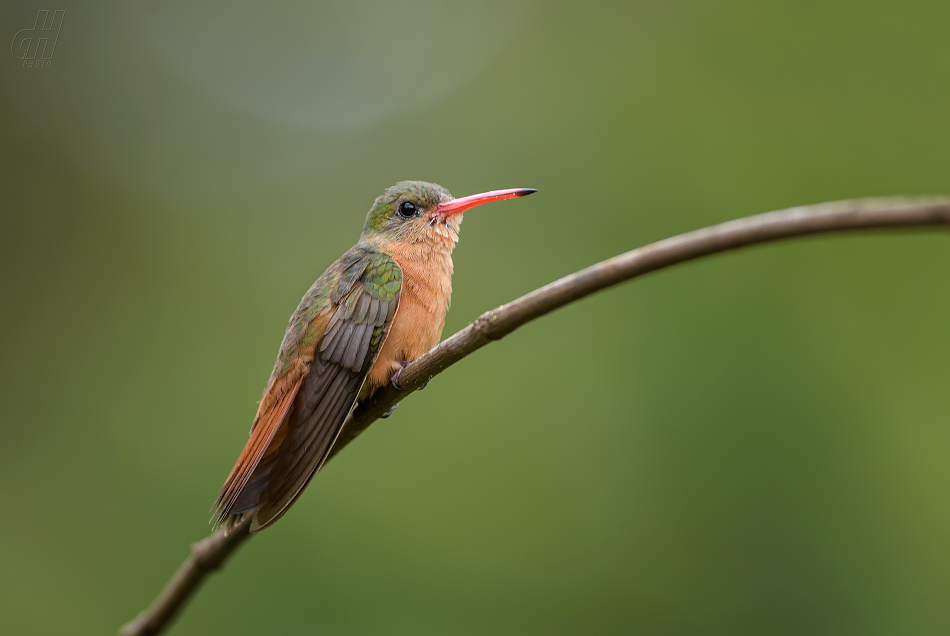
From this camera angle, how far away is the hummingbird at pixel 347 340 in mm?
2590

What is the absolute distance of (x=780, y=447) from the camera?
543 centimetres

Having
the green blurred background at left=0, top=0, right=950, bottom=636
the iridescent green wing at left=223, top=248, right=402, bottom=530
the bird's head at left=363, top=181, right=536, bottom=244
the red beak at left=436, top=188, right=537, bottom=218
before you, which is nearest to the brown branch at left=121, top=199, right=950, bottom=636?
the iridescent green wing at left=223, top=248, right=402, bottom=530

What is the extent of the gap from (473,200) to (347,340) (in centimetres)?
92

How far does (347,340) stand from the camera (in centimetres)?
306

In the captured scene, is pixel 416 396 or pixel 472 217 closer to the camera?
pixel 416 396

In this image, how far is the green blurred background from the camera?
17.4ft

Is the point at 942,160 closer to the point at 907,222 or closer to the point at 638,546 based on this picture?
the point at 638,546

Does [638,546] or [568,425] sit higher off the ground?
[568,425]

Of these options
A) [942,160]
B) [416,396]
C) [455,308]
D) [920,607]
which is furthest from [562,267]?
[920,607]

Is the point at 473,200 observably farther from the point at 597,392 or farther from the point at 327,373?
the point at 597,392

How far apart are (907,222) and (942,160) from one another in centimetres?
549

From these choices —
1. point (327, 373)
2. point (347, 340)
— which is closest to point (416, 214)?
point (347, 340)

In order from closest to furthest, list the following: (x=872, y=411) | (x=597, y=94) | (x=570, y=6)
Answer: (x=872, y=411)
(x=597, y=94)
(x=570, y=6)
